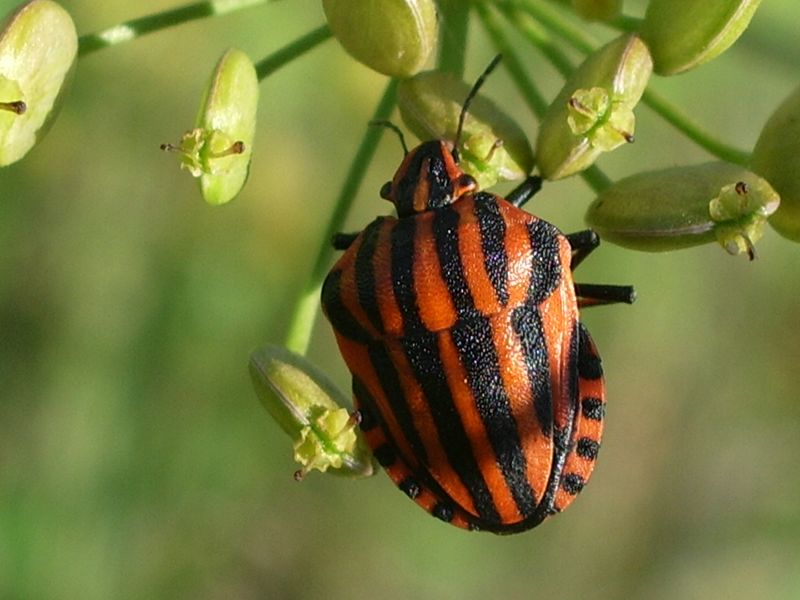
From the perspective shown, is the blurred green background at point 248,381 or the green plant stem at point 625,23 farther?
the blurred green background at point 248,381

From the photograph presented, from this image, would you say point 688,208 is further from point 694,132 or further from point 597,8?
point 597,8

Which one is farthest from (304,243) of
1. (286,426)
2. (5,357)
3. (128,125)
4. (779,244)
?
(286,426)

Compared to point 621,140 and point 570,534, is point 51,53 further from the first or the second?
point 570,534

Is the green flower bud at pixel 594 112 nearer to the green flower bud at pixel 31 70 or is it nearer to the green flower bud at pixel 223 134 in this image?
the green flower bud at pixel 223 134

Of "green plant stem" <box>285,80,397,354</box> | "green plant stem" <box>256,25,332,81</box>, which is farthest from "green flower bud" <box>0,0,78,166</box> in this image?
"green plant stem" <box>285,80,397,354</box>

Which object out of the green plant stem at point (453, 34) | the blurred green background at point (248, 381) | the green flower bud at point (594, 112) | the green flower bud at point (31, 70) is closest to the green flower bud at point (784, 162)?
the green flower bud at point (594, 112)

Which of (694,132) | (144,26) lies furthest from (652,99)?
(144,26)
